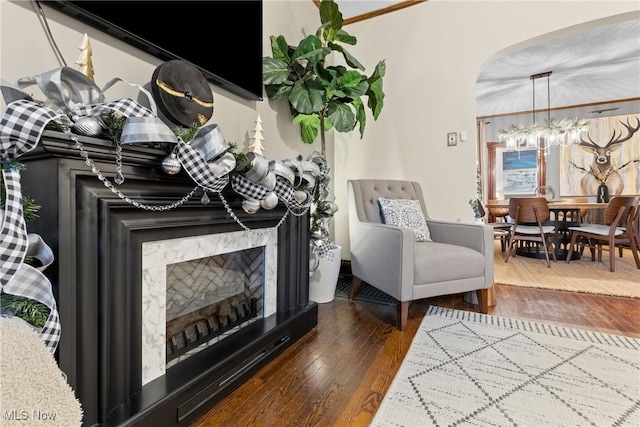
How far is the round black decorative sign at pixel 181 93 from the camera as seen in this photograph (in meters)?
1.23

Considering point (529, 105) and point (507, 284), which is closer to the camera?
point (507, 284)

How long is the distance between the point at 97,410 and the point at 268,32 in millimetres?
2310

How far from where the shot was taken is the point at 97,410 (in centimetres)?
83

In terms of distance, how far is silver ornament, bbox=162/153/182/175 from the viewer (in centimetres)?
94

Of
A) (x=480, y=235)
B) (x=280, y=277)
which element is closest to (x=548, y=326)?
(x=480, y=235)

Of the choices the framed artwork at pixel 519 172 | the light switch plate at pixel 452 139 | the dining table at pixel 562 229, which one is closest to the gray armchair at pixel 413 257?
the light switch plate at pixel 452 139

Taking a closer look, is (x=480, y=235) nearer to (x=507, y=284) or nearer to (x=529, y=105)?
(x=507, y=284)

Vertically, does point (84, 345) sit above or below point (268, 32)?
below

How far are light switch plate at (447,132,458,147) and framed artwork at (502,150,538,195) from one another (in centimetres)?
437

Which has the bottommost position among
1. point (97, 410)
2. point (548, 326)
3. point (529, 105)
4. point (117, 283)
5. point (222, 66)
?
point (548, 326)

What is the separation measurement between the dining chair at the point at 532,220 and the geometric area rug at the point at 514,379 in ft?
7.18

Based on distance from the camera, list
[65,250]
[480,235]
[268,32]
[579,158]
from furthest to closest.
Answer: [579,158] < [268,32] < [480,235] < [65,250]

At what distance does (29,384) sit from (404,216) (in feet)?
6.99

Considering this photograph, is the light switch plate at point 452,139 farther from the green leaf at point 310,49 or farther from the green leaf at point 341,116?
the green leaf at point 310,49
